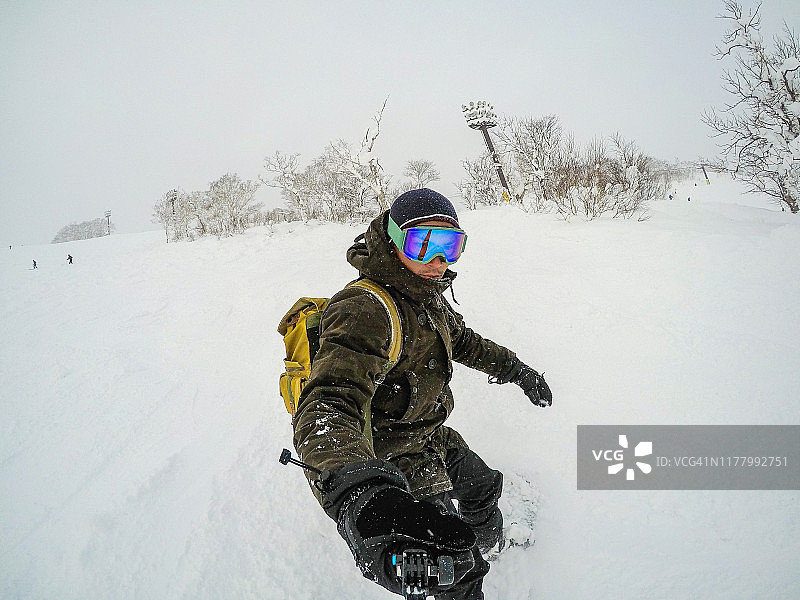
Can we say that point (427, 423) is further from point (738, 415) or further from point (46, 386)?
point (46, 386)

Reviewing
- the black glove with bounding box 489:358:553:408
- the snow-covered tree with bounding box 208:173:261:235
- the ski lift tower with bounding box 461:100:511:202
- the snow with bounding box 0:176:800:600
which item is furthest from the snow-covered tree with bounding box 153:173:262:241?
the black glove with bounding box 489:358:553:408

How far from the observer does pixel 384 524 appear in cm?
118

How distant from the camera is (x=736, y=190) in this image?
36.0m

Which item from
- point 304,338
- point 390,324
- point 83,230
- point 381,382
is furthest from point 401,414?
point 83,230

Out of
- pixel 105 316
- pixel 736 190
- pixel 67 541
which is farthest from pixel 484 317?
pixel 736 190

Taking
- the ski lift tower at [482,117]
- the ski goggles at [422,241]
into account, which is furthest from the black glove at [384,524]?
the ski lift tower at [482,117]

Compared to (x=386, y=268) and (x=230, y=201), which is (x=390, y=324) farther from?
(x=230, y=201)

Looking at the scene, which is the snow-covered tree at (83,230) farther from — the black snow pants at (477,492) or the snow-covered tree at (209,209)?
the black snow pants at (477,492)

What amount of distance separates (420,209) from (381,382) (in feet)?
2.93

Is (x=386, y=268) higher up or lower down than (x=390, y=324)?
higher up

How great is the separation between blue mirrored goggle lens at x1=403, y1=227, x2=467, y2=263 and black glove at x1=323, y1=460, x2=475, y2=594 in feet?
3.41

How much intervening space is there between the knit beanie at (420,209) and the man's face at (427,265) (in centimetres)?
3

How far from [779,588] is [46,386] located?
9.00 metres

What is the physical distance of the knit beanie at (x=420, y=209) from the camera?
6.42ft
